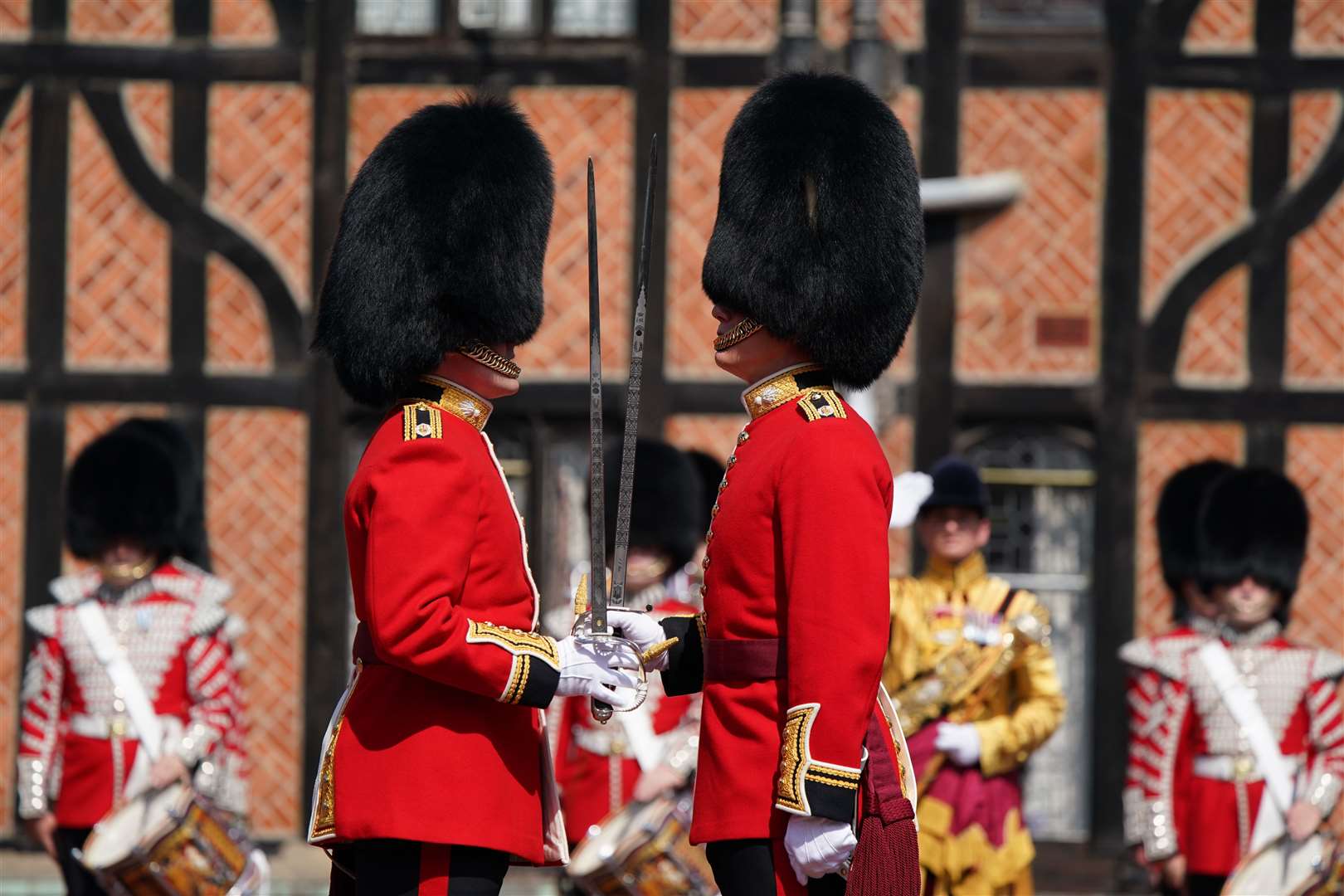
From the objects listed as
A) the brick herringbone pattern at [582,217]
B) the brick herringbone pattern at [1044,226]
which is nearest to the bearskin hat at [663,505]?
the brick herringbone pattern at [582,217]

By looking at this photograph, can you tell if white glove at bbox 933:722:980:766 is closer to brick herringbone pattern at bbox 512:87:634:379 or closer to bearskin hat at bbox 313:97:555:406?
bearskin hat at bbox 313:97:555:406

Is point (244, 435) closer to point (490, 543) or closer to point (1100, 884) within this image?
point (1100, 884)

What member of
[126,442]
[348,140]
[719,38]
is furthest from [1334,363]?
[126,442]

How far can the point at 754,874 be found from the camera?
4.18 meters

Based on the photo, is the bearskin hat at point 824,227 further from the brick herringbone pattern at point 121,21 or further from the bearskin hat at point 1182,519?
the brick herringbone pattern at point 121,21

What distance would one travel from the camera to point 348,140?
32.0ft

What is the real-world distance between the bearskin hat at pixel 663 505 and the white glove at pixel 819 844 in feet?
10.7

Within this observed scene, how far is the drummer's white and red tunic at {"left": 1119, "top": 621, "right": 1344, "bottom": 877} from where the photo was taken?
6.84m

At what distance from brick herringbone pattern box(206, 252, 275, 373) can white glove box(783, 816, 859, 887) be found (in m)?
6.11

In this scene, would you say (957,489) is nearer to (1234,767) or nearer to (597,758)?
(1234,767)

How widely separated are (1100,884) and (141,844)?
471cm

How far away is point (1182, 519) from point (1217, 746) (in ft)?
2.93

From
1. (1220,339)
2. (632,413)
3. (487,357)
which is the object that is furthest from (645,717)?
(1220,339)

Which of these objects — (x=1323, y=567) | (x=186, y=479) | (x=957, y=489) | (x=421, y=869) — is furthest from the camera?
(x=1323, y=567)
